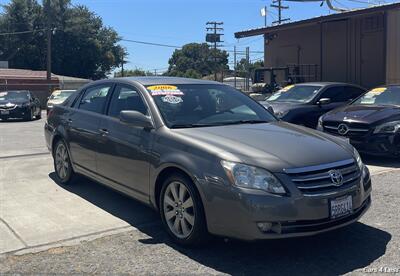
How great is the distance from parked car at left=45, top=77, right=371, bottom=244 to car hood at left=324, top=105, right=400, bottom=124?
12.4 ft

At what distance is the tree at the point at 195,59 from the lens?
97.9 meters

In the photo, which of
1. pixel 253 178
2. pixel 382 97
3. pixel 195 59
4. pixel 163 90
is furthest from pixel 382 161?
pixel 195 59

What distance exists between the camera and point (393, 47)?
17.1m

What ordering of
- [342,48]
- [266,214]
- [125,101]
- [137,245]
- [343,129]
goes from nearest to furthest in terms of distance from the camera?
[266,214] → [137,245] → [125,101] → [343,129] → [342,48]

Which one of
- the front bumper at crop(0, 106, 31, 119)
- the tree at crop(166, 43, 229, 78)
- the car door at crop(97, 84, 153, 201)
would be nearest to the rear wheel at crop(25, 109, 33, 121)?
the front bumper at crop(0, 106, 31, 119)

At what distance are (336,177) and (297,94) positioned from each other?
8.13 m

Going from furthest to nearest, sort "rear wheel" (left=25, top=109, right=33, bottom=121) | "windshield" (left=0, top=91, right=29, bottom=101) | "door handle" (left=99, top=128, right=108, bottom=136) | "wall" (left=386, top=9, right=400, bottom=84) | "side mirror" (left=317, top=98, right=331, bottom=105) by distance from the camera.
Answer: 1. "windshield" (left=0, top=91, right=29, bottom=101)
2. "rear wheel" (left=25, top=109, right=33, bottom=121)
3. "wall" (left=386, top=9, right=400, bottom=84)
4. "side mirror" (left=317, top=98, right=331, bottom=105)
5. "door handle" (left=99, top=128, right=108, bottom=136)

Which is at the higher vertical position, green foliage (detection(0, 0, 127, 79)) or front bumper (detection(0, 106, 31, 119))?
green foliage (detection(0, 0, 127, 79))

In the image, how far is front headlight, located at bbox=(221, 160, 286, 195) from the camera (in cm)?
410

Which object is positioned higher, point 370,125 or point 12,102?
point 12,102

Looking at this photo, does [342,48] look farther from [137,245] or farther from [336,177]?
[137,245]

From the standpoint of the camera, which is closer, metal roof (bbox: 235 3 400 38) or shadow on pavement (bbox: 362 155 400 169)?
shadow on pavement (bbox: 362 155 400 169)

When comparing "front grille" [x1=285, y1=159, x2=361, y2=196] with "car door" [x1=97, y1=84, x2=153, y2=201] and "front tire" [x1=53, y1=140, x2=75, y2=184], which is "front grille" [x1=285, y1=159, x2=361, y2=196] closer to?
"car door" [x1=97, y1=84, x2=153, y2=201]

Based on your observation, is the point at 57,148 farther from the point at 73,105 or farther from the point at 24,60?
the point at 24,60
